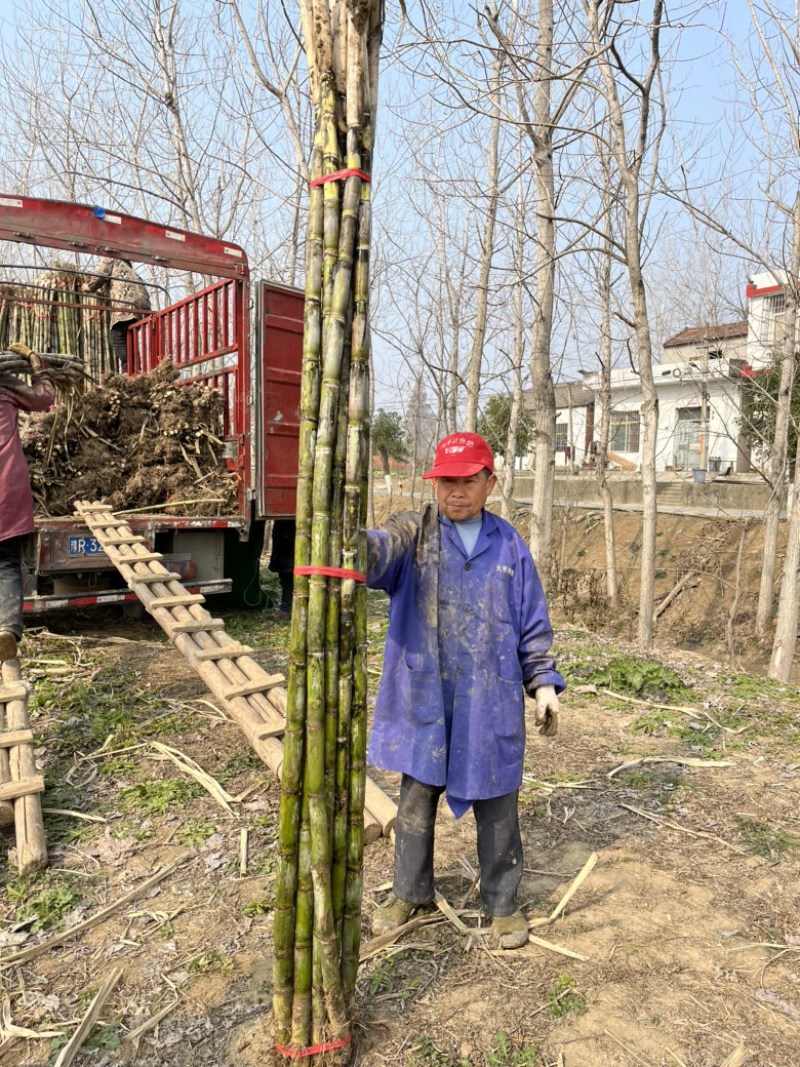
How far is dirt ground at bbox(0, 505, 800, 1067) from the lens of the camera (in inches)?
85.5

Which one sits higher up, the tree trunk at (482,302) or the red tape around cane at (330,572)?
the tree trunk at (482,302)

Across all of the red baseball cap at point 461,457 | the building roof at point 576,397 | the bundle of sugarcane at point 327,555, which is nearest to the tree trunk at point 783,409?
the red baseball cap at point 461,457

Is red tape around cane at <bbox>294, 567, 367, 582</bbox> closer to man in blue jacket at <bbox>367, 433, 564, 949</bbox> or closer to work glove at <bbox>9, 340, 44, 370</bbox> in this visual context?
man in blue jacket at <bbox>367, 433, 564, 949</bbox>

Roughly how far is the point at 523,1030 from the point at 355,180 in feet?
7.92

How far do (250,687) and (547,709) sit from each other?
86.3 inches

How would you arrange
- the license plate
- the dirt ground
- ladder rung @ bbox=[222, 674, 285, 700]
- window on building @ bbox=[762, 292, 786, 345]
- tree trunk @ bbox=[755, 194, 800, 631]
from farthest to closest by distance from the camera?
window on building @ bbox=[762, 292, 786, 345] → tree trunk @ bbox=[755, 194, 800, 631] → the license plate → ladder rung @ bbox=[222, 674, 285, 700] → the dirt ground

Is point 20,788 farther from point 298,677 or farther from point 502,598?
point 502,598

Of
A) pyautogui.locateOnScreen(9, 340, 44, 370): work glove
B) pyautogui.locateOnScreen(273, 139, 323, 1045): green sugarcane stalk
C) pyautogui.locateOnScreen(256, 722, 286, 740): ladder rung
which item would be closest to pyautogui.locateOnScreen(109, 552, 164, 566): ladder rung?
pyautogui.locateOnScreen(9, 340, 44, 370): work glove

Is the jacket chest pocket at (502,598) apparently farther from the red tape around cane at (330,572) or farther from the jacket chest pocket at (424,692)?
the red tape around cane at (330,572)

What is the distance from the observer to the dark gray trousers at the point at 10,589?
443cm

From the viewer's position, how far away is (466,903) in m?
2.83

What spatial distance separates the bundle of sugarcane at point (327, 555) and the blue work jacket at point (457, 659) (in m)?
0.42

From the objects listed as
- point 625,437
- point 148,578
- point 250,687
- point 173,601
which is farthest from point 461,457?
point 625,437

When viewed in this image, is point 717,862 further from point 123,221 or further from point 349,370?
point 123,221
